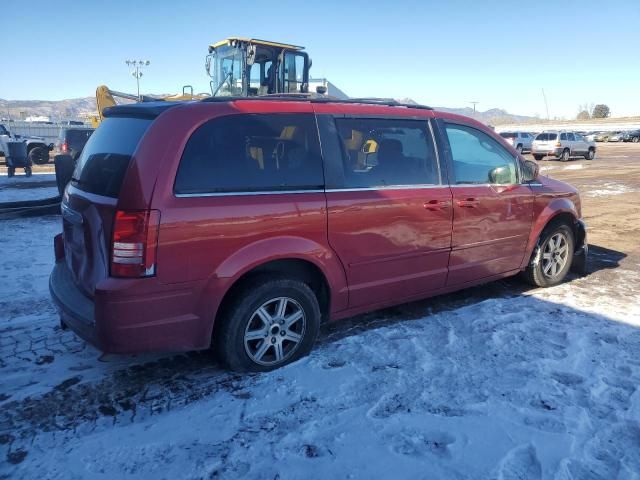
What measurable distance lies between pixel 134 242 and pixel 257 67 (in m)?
10.8

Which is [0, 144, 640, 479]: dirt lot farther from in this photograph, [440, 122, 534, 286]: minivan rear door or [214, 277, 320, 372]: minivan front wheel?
[440, 122, 534, 286]: minivan rear door

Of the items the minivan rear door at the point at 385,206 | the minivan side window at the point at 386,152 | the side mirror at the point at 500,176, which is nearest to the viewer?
the minivan rear door at the point at 385,206

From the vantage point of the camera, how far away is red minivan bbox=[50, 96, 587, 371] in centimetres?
286

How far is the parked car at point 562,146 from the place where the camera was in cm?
2720

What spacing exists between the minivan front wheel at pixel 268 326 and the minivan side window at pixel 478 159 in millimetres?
1827

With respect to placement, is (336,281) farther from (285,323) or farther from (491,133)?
(491,133)

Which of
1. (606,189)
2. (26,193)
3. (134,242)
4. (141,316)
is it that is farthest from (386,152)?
(606,189)

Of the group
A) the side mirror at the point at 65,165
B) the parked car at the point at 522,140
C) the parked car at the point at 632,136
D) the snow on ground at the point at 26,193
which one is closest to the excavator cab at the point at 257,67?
the snow on ground at the point at 26,193

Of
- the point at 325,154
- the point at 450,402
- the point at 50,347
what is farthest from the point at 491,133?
the point at 50,347

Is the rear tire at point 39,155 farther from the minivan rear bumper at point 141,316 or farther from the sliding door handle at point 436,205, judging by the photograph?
the sliding door handle at point 436,205

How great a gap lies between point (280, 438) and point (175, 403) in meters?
0.77

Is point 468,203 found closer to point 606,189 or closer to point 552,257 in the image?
point 552,257

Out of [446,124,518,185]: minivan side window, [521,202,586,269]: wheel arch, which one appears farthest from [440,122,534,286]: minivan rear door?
[521,202,586,269]: wheel arch

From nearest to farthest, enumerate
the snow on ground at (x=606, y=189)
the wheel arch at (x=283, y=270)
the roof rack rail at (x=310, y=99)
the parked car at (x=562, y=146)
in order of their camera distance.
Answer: the wheel arch at (x=283, y=270)
the roof rack rail at (x=310, y=99)
the snow on ground at (x=606, y=189)
the parked car at (x=562, y=146)
